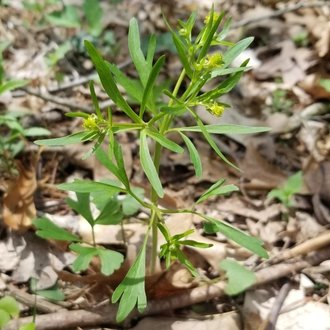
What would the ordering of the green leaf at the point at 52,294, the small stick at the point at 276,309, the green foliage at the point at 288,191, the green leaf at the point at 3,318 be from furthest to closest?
the green foliage at the point at 288,191 < the green leaf at the point at 52,294 < the small stick at the point at 276,309 < the green leaf at the point at 3,318

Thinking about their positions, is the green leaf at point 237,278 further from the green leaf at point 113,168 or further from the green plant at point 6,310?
the green plant at point 6,310

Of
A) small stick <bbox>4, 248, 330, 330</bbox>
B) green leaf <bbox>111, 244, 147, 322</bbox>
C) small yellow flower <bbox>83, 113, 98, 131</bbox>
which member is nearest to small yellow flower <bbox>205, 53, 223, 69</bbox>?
small yellow flower <bbox>83, 113, 98, 131</bbox>

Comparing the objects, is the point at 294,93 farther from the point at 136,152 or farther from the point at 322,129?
the point at 136,152

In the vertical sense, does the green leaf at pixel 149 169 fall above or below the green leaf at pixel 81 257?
above

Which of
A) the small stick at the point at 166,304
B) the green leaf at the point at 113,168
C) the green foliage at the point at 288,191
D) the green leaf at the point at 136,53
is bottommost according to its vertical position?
the small stick at the point at 166,304

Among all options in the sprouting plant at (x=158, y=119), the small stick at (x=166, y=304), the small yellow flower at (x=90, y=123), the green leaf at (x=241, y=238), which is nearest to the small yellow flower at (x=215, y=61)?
the sprouting plant at (x=158, y=119)

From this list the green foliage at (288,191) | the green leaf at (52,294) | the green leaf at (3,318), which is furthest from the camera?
the green foliage at (288,191)

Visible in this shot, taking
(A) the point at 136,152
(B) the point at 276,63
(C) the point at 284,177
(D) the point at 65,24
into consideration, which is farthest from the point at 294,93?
(D) the point at 65,24

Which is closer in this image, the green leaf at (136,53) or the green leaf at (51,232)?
the green leaf at (136,53)
